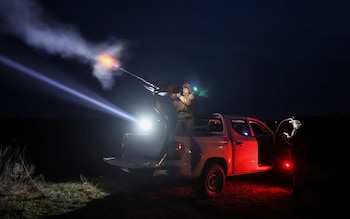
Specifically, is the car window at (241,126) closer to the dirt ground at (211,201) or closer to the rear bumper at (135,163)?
the dirt ground at (211,201)

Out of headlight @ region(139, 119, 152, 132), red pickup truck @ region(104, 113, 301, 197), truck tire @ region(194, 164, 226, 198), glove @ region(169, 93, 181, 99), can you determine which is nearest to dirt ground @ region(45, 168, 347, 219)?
truck tire @ region(194, 164, 226, 198)

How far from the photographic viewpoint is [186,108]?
355 inches

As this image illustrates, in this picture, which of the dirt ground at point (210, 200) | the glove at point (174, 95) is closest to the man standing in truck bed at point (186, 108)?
the glove at point (174, 95)

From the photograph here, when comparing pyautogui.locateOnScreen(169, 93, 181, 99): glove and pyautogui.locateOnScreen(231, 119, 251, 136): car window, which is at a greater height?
pyautogui.locateOnScreen(169, 93, 181, 99): glove

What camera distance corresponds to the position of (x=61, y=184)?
28.9 feet

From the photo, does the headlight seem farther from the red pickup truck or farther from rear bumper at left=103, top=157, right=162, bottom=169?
rear bumper at left=103, top=157, right=162, bottom=169

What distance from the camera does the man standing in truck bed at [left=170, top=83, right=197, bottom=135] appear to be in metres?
9.01

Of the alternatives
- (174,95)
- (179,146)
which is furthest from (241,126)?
(179,146)

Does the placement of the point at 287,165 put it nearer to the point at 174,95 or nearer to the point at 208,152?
the point at 208,152

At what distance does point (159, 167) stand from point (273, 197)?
2.93 m

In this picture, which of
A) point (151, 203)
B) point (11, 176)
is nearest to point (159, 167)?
point (151, 203)

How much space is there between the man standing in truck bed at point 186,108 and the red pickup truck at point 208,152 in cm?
38

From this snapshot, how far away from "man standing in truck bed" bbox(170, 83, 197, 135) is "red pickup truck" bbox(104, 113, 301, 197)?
1.25ft

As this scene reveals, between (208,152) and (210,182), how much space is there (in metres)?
0.75
